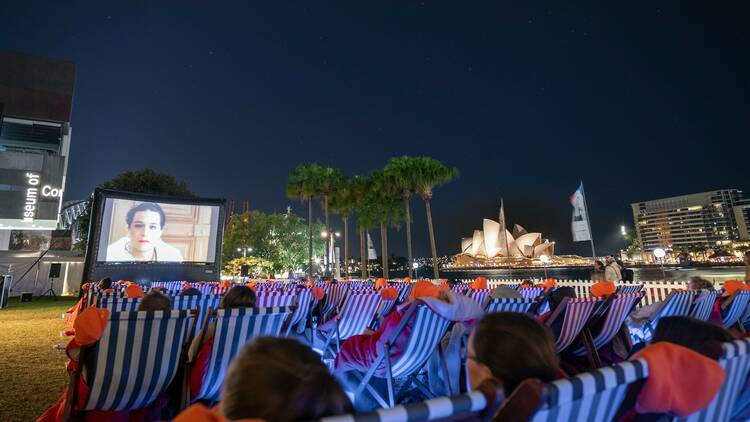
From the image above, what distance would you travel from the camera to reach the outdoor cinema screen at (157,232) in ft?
52.2

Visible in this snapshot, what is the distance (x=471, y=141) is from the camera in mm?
87062

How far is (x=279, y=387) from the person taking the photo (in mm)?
797

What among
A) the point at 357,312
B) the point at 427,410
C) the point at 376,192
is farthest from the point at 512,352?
the point at 376,192

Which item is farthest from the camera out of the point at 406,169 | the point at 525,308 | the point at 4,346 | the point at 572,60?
the point at 572,60

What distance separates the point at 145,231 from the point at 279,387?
63.8 ft

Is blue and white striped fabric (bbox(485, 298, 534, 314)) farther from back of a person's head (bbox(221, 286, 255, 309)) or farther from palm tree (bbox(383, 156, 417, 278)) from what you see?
palm tree (bbox(383, 156, 417, 278))

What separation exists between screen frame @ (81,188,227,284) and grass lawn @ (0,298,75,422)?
7.46 m

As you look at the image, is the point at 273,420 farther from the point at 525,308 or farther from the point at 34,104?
the point at 34,104

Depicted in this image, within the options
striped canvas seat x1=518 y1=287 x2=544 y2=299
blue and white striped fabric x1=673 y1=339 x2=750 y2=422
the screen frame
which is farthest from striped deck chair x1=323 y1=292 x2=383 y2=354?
the screen frame

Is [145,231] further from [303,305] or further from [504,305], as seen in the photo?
[504,305]

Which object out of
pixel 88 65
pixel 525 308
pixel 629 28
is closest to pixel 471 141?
pixel 629 28

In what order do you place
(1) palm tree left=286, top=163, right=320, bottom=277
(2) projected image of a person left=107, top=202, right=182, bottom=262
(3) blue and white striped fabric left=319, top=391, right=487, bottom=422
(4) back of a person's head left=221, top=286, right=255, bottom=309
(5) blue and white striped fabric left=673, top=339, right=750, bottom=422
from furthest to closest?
(1) palm tree left=286, top=163, right=320, bottom=277 → (2) projected image of a person left=107, top=202, right=182, bottom=262 → (4) back of a person's head left=221, top=286, right=255, bottom=309 → (5) blue and white striped fabric left=673, top=339, right=750, bottom=422 → (3) blue and white striped fabric left=319, top=391, right=487, bottom=422

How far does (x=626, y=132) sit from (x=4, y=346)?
101 metres

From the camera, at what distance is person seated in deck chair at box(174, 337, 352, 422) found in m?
0.78
